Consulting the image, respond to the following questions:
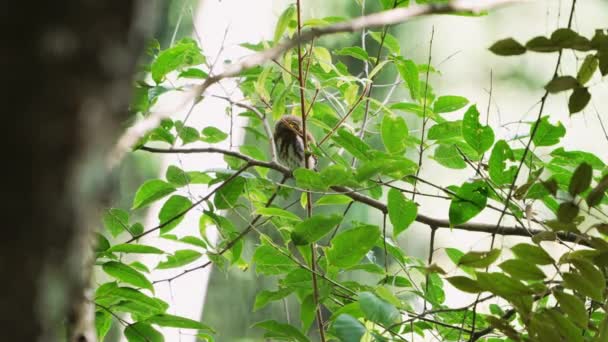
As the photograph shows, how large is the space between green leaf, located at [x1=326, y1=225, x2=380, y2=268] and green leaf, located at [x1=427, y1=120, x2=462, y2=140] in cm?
33

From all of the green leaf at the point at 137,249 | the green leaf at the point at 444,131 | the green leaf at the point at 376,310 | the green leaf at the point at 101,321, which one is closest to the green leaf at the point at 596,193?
the green leaf at the point at 376,310

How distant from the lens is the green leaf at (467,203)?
120 centimetres

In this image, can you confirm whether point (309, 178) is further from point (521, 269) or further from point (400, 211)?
point (521, 269)

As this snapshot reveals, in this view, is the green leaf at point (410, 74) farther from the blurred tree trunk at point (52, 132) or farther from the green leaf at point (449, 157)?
the blurred tree trunk at point (52, 132)

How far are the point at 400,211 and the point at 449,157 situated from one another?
0.28 metres

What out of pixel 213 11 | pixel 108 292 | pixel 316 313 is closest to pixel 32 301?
pixel 108 292

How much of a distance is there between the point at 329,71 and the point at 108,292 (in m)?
0.67

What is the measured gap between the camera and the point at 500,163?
1.20m

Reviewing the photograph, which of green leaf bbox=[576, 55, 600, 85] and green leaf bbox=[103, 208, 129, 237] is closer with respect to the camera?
green leaf bbox=[576, 55, 600, 85]

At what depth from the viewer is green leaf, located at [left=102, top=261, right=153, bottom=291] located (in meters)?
1.18

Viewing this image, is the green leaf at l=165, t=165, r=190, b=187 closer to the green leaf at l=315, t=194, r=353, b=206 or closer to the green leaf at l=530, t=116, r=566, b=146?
the green leaf at l=315, t=194, r=353, b=206

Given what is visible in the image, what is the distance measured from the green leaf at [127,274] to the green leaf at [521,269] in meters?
0.59

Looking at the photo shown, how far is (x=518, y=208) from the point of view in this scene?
124cm

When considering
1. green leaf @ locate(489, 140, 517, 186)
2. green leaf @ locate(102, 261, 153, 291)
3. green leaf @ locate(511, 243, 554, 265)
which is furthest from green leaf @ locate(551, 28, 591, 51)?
green leaf @ locate(102, 261, 153, 291)
